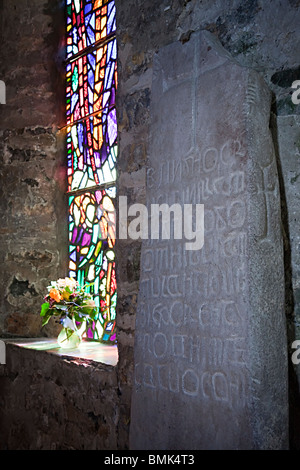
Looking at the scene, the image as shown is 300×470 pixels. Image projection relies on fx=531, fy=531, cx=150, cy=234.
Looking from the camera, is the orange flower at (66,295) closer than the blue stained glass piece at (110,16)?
Yes

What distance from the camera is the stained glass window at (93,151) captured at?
3.51 m

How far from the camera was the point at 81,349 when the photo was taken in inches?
127

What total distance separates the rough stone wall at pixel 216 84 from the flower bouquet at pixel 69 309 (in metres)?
0.74

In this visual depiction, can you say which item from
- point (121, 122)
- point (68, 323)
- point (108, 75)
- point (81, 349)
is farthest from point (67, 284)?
point (108, 75)

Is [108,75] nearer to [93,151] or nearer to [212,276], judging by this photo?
[93,151]

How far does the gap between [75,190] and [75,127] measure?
479 mm

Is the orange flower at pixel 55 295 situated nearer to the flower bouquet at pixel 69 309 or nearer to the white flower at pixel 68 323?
the flower bouquet at pixel 69 309

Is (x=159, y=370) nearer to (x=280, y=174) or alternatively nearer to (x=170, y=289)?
(x=170, y=289)

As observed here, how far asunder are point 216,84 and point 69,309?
1.85 m

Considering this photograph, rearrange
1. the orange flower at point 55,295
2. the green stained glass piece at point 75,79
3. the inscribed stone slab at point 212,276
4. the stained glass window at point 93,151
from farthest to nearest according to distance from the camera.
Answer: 1. the green stained glass piece at point 75,79
2. the stained glass window at point 93,151
3. the orange flower at point 55,295
4. the inscribed stone slab at point 212,276

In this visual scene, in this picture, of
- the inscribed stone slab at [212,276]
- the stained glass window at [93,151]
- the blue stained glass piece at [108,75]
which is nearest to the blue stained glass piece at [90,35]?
the stained glass window at [93,151]

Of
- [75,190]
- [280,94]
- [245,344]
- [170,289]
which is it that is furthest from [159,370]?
[75,190]

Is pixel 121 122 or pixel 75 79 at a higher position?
pixel 75 79

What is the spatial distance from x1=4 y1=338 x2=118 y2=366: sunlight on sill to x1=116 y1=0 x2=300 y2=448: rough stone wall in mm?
295
